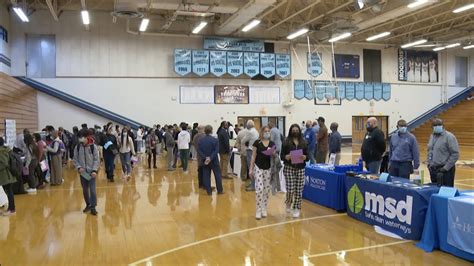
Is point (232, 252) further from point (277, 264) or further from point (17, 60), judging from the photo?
point (17, 60)

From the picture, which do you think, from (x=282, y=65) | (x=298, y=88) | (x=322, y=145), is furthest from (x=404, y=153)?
(x=298, y=88)

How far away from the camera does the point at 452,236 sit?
4.31 m

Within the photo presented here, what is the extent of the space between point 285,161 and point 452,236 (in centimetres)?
237

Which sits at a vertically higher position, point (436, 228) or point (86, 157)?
point (86, 157)

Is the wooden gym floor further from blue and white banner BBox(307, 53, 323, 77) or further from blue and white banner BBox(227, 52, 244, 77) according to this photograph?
blue and white banner BBox(307, 53, 323, 77)

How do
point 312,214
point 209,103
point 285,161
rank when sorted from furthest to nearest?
point 209,103 → point 312,214 → point 285,161

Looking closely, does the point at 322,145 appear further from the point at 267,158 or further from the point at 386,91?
the point at 386,91

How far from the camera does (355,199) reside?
592cm

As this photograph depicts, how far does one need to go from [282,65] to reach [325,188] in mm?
14648

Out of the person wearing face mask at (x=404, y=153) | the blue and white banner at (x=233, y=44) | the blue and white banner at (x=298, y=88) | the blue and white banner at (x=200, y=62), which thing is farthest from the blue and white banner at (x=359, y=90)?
the person wearing face mask at (x=404, y=153)

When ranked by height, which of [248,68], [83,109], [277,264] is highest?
[248,68]

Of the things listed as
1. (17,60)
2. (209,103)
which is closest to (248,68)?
(209,103)

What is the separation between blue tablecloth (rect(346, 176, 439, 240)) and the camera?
475cm

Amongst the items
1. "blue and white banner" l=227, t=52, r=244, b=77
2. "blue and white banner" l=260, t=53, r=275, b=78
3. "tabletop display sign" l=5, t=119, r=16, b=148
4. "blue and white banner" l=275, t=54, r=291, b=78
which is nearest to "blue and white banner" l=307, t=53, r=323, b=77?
"blue and white banner" l=275, t=54, r=291, b=78
